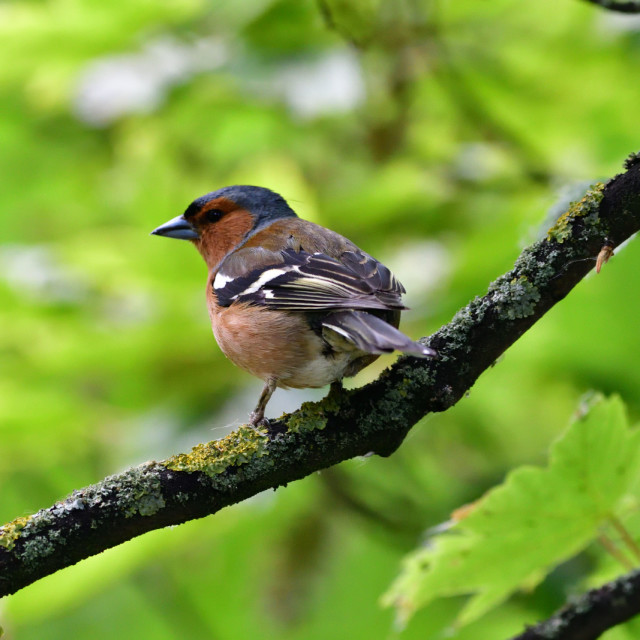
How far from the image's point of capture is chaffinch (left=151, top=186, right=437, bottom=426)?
2434mm

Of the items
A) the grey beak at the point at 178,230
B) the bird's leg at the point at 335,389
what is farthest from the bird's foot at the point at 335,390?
the grey beak at the point at 178,230

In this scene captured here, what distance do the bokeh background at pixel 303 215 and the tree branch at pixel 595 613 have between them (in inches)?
23.1

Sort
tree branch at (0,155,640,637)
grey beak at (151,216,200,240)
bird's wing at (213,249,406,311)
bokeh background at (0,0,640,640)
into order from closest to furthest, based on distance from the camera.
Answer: tree branch at (0,155,640,637) < bird's wing at (213,249,406,311) < bokeh background at (0,0,640,640) < grey beak at (151,216,200,240)

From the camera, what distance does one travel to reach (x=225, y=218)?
3744 mm

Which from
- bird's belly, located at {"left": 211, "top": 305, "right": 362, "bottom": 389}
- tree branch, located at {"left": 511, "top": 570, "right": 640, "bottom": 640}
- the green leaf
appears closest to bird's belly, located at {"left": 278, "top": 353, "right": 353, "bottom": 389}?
bird's belly, located at {"left": 211, "top": 305, "right": 362, "bottom": 389}

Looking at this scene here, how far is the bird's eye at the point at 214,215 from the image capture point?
3.73 meters

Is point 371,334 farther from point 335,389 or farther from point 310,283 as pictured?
point 310,283

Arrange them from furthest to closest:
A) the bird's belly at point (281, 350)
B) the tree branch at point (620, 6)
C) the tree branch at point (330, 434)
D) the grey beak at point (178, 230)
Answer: the grey beak at point (178, 230) → the bird's belly at point (281, 350) → the tree branch at point (620, 6) → the tree branch at point (330, 434)

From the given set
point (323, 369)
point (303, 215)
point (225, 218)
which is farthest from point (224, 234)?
point (323, 369)

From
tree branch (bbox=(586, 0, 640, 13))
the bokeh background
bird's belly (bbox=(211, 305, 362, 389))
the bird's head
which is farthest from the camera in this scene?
the bird's head

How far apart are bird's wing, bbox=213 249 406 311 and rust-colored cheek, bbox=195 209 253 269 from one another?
58cm

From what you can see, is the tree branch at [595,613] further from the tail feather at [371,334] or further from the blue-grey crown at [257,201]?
the blue-grey crown at [257,201]

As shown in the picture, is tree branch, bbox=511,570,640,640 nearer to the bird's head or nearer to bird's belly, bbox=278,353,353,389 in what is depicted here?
bird's belly, bbox=278,353,353,389

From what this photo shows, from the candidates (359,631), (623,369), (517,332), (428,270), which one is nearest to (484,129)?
(428,270)
